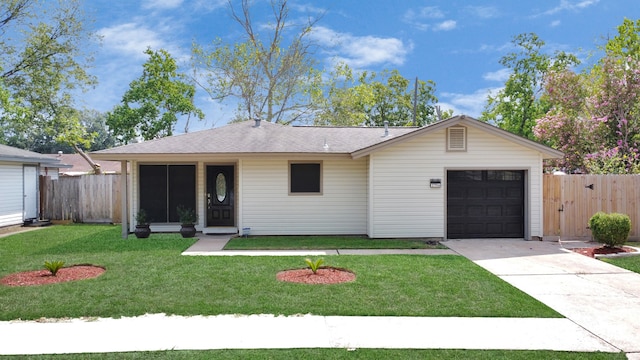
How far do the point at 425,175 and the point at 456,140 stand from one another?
1247 mm

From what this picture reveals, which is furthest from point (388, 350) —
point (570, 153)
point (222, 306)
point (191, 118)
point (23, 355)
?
point (191, 118)

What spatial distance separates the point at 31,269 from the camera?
8469 millimetres

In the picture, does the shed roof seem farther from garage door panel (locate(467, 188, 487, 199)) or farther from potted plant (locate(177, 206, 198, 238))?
garage door panel (locate(467, 188, 487, 199))

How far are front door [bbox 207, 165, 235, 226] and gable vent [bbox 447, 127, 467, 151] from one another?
6.39 metres

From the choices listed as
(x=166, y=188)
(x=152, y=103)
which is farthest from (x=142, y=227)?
(x=152, y=103)

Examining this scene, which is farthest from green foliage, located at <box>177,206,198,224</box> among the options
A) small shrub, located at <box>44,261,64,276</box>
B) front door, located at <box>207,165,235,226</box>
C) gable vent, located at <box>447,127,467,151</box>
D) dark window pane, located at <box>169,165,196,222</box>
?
gable vent, located at <box>447,127,467,151</box>

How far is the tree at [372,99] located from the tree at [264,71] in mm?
1556

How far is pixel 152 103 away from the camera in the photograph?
2969 centimetres

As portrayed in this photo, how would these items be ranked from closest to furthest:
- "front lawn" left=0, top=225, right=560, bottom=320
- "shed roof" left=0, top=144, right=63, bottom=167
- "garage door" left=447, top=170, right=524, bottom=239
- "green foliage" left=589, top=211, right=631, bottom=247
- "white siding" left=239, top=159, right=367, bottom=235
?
"front lawn" left=0, top=225, right=560, bottom=320 → "green foliage" left=589, top=211, right=631, bottom=247 → "garage door" left=447, top=170, right=524, bottom=239 → "white siding" left=239, top=159, right=367, bottom=235 → "shed roof" left=0, top=144, right=63, bottom=167

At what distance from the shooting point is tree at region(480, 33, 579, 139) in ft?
95.6

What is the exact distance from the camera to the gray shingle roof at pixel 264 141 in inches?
494

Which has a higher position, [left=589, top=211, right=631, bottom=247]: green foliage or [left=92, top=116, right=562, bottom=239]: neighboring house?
[left=92, top=116, right=562, bottom=239]: neighboring house

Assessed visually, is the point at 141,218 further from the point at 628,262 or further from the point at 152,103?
the point at 152,103

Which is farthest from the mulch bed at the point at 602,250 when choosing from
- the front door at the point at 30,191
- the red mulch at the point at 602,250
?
the front door at the point at 30,191
